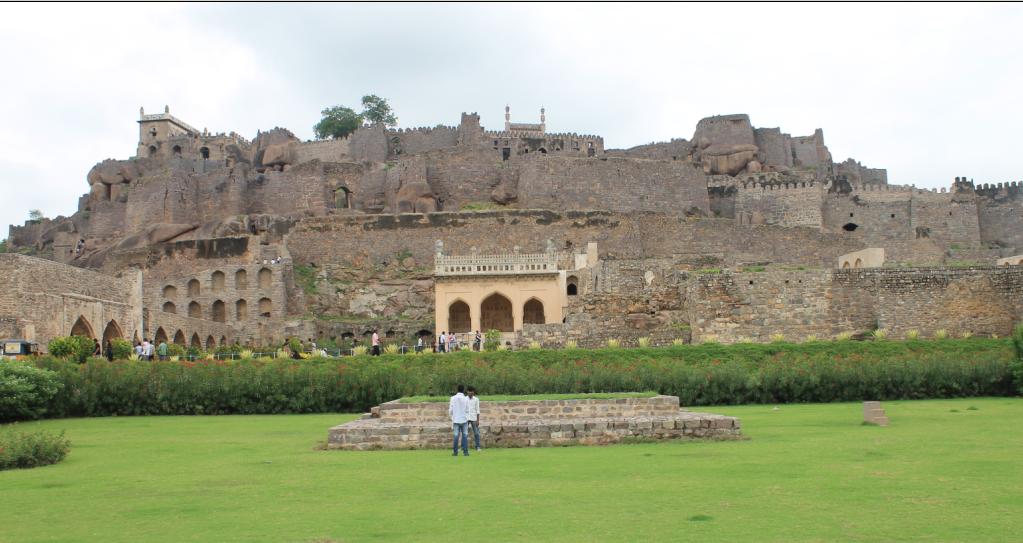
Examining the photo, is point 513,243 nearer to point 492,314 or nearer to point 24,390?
point 492,314

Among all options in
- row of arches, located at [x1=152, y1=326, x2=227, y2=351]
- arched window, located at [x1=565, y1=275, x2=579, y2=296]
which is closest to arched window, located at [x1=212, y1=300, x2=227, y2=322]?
row of arches, located at [x1=152, y1=326, x2=227, y2=351]

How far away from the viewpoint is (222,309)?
48719 millimetres

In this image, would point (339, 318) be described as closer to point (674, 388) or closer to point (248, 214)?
point (248, 214)

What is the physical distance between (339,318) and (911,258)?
99.5ft

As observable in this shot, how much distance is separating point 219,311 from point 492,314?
44.2 ft

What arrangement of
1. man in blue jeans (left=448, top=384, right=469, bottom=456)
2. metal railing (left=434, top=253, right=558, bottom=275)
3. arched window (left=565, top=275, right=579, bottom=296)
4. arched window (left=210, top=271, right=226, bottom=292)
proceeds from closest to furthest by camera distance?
man in blue jeans (left=448, top=384, right=469, bottom=456), metal railing (left=434, top=253, right=558, bottom=275), arched window (left=565, top=275, right=579, bottom=296), arched window (left=210, top=271, right=226, bottom=292)

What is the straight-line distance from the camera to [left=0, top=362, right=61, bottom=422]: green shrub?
22625mm

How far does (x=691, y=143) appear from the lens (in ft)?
218

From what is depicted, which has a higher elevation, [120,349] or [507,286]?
[507,286]

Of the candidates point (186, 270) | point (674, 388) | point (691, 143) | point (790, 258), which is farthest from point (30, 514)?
point (691, 143)

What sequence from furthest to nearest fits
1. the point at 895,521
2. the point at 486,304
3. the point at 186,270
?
1. the point at 186,270
2. the point at 486,304
3. the point at 895,521

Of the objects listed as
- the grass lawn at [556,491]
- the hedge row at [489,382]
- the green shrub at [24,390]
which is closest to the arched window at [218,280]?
the hedge row at [489,382]

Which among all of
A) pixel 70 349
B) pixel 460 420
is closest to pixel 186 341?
pixel 70 349

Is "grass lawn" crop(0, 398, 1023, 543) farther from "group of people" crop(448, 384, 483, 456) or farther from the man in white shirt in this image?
the man in white shirt
